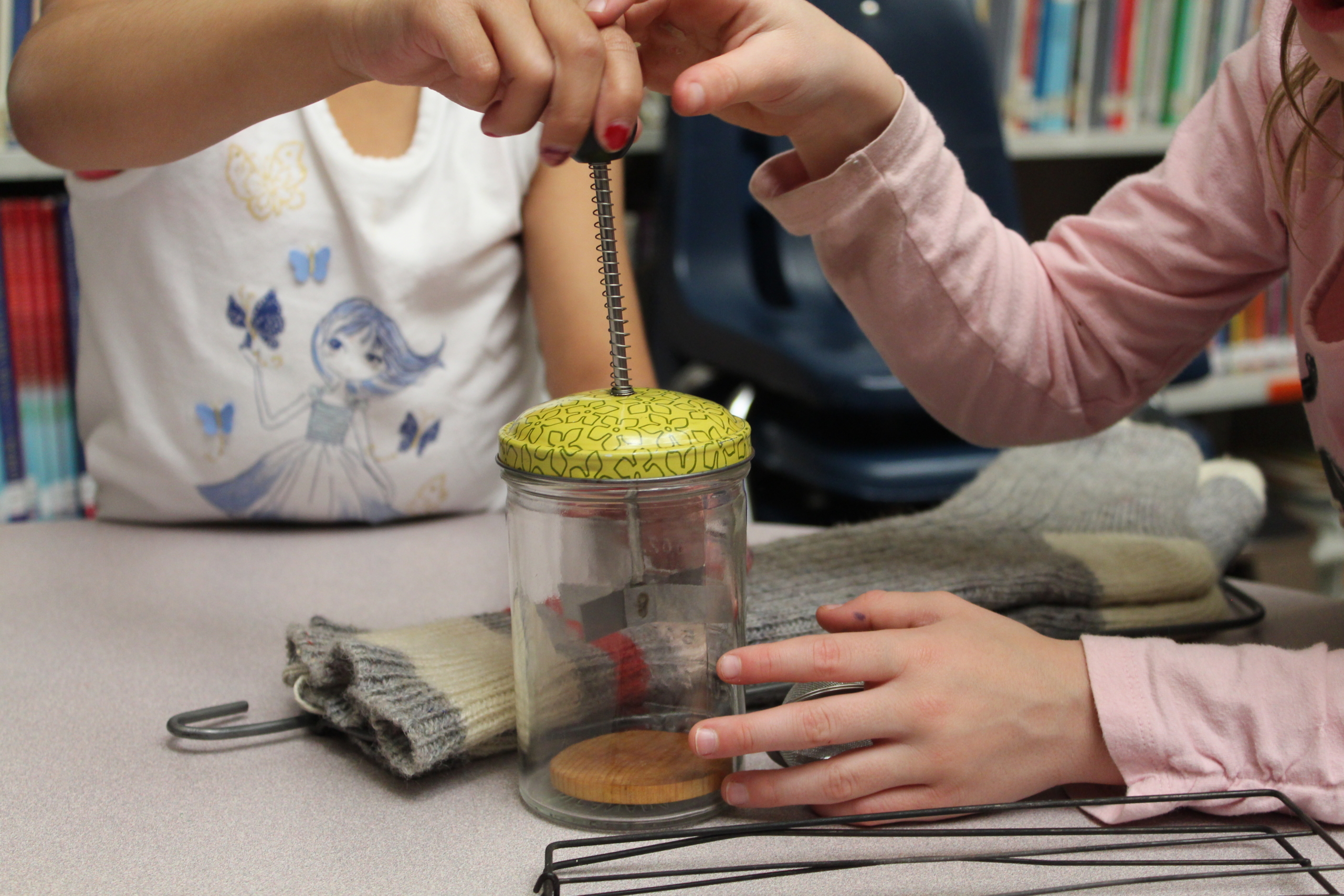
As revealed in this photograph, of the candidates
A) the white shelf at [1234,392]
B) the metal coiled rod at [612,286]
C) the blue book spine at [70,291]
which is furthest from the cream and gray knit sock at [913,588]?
the white shelf at [1234,392]

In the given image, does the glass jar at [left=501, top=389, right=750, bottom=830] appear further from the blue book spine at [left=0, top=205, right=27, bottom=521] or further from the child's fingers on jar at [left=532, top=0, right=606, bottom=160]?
the blue book spine at [left=0, top=205, right=27, bottom=521]

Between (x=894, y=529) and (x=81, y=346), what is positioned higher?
(x=81, y=346)

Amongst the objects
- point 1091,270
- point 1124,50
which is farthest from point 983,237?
point 1124,50

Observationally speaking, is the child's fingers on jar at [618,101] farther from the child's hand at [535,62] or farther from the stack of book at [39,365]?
the stack of book at [39,365]

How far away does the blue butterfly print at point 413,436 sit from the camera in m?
0.91

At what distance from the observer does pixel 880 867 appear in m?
0.42

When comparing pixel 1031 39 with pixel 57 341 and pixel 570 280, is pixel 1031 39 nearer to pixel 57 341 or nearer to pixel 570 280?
pixel 570 280

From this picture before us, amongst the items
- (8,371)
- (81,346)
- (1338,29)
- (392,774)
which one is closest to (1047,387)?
(1338,29)

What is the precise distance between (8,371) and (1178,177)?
123 cm

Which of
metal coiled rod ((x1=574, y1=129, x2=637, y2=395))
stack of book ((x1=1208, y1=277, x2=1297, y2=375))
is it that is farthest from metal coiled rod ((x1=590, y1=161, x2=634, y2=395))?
stack of book ((x1=1208, y1=277, x2=1297, y2=375))

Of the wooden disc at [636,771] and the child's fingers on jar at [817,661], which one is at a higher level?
the child's fingers on jar at [817,661]

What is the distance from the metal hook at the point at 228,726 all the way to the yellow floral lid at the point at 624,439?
0.61ft

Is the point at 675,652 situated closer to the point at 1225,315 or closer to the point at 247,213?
the point at 1225,315

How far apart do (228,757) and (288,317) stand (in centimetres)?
44
